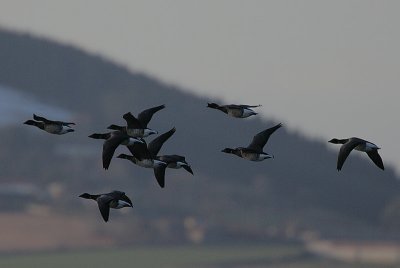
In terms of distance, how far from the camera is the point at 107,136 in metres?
37.5

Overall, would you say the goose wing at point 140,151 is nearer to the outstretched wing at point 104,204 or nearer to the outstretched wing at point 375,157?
the outstretched wing at point 104,204

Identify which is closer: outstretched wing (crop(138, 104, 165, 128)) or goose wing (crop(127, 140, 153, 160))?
goose wing (crop(127, 140, 153, 160))

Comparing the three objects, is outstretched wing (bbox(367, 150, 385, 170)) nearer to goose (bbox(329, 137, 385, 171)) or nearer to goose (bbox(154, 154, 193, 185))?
goose (bbox(329, 137, 385, 171))

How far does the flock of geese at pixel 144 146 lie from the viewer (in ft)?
118

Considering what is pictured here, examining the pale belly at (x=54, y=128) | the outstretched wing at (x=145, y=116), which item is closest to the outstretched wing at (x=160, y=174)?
the outstretched wing at (x=145, y=116)

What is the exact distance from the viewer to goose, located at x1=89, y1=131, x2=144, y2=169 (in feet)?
113

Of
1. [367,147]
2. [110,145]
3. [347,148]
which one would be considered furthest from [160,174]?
[367,147]

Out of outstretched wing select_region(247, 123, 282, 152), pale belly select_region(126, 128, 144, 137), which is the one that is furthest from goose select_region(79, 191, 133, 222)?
outstretched wing select_region(247, 123, 282, 152)

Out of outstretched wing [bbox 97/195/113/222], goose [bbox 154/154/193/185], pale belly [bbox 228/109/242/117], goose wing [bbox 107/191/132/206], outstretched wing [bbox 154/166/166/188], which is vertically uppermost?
pale belly [bbox 228/109/242/117]

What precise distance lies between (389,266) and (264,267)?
14.9 metres

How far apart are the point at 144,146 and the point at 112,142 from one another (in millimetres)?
1874

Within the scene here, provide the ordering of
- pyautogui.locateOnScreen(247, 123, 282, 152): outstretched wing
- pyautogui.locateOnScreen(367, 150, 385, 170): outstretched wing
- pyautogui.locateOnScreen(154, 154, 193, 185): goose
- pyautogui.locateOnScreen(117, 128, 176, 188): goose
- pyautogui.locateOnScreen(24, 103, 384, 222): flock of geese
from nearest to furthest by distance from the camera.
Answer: pyautogui.locateOnScreen(24, 103, 384, 222): flock of geese
pyautogui.locateOnScreen(367, 150, 385, 170): outstretched wing
pyautogui.locateOnScreen(117, 128, 176, 188): goose
pyautogui.locateOnScreen(154, 154, 193, 185): goose
pyautogui.locateOnScreen(247, 123, 282, 152): outstretched wing

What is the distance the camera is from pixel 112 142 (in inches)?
1398

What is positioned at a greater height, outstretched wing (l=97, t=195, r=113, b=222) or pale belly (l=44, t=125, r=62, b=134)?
pale belly (l=44, t=125, r=62, b=134)
